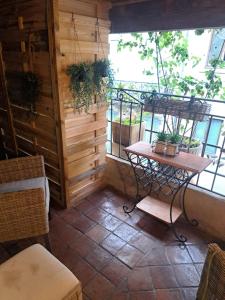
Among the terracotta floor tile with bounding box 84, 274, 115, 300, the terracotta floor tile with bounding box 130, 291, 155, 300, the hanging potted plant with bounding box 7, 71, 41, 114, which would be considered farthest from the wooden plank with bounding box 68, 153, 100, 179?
the terracotta floor tile with bounding box 130, 291, 155, 300

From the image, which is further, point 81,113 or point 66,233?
point 81,113

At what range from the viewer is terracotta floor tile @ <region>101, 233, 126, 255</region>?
75.5 inches

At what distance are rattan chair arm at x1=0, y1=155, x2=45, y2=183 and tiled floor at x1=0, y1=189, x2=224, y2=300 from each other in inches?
22.3

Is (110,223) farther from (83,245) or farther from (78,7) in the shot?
Result: (78,7)

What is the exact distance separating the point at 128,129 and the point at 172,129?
0.51 metres

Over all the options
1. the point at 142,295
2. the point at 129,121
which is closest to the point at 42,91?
the point at 129,121

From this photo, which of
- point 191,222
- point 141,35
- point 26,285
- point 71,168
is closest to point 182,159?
point 191,222

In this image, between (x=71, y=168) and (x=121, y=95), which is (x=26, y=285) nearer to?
(x=71, y=168)

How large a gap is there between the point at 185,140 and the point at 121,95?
836mm

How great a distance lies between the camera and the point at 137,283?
163 cm

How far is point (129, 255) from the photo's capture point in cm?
186

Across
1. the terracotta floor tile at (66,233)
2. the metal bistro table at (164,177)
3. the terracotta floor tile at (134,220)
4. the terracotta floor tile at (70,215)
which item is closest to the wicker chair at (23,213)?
the terracotta floor tile at (66,233)

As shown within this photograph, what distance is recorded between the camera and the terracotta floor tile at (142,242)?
1.93 meters

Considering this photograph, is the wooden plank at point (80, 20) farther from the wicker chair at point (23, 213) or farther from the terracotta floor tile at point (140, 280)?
the terracotta floor tile at point (140, 280)
